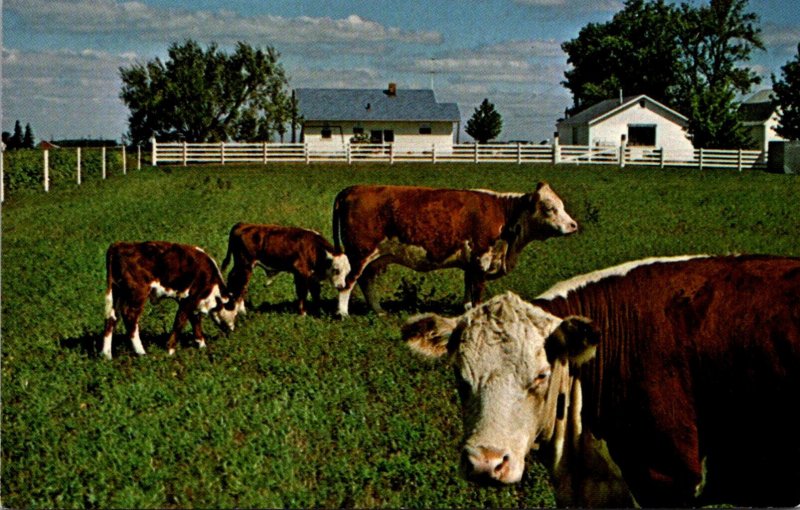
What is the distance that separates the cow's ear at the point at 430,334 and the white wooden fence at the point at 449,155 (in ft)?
97.0

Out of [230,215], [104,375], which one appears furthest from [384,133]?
[104,375]

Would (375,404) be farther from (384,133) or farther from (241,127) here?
(384,133)

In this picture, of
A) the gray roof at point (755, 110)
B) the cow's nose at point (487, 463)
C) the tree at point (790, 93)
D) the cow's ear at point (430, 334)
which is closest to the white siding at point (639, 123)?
the gray roof at point (755, 110)

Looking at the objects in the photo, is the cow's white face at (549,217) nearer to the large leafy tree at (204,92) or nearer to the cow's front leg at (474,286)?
the cow's front leg at (474,286)

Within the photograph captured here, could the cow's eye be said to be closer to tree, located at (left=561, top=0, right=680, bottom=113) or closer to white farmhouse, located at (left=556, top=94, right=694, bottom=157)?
tree, located at (left=561, top=0, right=680, bottom=113)

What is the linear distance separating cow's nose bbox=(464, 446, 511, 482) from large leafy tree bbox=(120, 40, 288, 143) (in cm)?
1590

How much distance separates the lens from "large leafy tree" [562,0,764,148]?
10.6 metres

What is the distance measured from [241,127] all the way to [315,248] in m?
20.0

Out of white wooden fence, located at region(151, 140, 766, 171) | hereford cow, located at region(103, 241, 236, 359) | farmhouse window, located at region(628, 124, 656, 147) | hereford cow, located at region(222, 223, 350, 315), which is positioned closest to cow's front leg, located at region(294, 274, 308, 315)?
hereford cow, located at region(222, 223, 350, 315)

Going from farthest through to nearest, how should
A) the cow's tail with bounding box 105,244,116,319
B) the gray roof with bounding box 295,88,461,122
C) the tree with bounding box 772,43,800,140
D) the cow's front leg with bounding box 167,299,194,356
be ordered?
the gray roof with bounding box 295,88,461,122 < the tree with bounding box 772,43,800,140 < the cow's front leg with bounding box 167,299,194,356 < the cow's tail with bounding box 105,244,116,319

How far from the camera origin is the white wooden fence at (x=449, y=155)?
1348 inches

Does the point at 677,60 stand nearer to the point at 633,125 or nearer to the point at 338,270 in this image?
the point at 338,270

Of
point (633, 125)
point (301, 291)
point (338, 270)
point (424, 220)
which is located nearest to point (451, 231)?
point (424, 220)

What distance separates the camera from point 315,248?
11.7 meters
